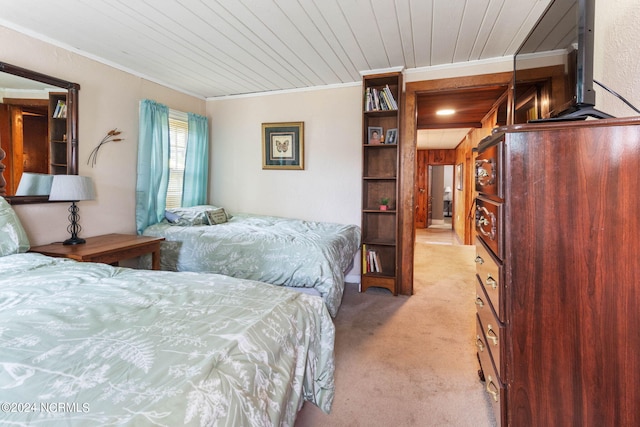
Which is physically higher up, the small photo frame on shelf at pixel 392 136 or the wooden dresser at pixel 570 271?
the small photo frame on shelf at pixel 392 136

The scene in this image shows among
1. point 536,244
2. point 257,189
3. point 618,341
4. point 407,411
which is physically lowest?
point 407,411

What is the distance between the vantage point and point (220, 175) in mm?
4309

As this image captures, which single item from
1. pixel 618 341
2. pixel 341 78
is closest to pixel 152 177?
pixel 341 78

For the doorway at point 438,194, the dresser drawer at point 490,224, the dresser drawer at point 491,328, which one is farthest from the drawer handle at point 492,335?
the doorway at point 438,194

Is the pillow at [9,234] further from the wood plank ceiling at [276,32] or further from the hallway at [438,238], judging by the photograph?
the hallway at [438,238]

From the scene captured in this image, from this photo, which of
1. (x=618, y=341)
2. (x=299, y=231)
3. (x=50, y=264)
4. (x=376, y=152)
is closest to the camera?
(x=618, y=341)

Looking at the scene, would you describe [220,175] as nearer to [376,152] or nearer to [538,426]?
[376,152]

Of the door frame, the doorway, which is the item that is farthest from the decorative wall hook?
Result: the doorway

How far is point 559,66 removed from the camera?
4.28ft

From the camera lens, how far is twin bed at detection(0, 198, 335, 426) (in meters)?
0.64

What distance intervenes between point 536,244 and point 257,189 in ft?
11.4

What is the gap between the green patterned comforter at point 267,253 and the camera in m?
2.50

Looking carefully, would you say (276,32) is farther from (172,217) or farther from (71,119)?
(172,217)

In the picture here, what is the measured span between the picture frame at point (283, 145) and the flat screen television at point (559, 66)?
251cm
